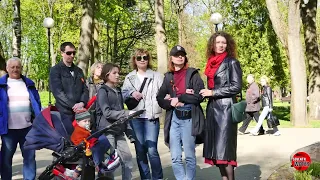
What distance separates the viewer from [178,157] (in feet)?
18.0

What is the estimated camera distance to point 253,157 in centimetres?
870

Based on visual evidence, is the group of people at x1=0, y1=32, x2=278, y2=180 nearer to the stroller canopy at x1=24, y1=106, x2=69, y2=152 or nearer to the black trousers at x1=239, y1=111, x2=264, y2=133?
the stroller canopy at x1=24, y1=106, x2=69, y2=152

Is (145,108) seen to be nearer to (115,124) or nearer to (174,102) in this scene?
(174,102)

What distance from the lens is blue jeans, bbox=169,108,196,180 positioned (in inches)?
213

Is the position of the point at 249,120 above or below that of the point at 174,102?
below

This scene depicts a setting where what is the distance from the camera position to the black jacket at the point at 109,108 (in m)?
5.29

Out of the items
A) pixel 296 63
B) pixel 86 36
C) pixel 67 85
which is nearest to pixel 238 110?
pixel 67 85

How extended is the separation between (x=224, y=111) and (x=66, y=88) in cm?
229

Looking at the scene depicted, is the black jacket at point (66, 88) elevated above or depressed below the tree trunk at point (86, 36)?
below

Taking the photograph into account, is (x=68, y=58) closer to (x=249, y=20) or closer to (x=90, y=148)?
(x=90, y=148)

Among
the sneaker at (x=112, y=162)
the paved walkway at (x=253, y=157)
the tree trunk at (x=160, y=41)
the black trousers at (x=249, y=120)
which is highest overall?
the tree trunk at (x=160, y=41)

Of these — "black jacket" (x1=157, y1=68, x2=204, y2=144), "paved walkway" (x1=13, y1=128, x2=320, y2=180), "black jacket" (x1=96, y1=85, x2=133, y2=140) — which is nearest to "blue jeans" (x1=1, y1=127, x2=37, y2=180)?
"paved walkway" (x1=13, y1=128, x2=320, y2=180)

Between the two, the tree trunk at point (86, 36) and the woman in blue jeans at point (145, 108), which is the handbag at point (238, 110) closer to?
the woman in blue jeans at point (145, 108)

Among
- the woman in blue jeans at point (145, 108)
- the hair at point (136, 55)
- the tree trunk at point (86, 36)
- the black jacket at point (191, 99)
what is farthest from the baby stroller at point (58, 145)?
the tree trunk at point (86, 36)
